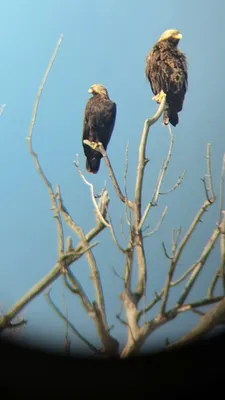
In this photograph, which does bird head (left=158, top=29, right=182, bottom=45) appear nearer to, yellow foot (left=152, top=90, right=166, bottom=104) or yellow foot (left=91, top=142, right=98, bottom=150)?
yellow foot (left=152, top=90, right=166, bottom=104)

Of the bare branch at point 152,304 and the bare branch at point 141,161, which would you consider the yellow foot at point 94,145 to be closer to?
the bare branch at point 141,161

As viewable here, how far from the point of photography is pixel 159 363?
29.5 inches

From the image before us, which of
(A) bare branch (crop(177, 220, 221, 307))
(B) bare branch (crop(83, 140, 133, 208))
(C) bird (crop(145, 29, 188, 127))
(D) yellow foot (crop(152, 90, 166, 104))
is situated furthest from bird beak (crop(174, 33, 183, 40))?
(A) bare branch (crop(177, 220, 221, 307))

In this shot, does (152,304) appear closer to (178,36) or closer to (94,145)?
(94,145)

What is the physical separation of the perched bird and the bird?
15 centimetres

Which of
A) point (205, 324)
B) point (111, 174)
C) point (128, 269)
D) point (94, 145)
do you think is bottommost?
→ point (205, 324)

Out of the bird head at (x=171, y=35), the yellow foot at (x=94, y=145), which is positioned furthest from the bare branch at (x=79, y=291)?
the bird head at (x=171, y=35)

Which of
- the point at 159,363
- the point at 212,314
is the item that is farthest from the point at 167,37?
the point at 159,363

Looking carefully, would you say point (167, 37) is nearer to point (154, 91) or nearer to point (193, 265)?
point (154, 91)

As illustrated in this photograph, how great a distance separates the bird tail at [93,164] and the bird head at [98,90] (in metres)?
0.19

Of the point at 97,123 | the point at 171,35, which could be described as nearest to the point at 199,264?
the point at 97,123

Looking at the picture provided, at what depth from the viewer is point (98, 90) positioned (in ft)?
4.19

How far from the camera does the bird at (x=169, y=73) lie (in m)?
1.28

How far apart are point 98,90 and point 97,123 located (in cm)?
11
